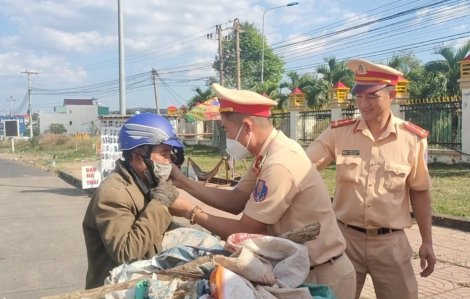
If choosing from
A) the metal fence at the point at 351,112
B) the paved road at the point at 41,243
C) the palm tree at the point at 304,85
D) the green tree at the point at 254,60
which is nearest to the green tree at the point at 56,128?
the green tree at the point at 254,60

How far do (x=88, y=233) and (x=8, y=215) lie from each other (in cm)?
821

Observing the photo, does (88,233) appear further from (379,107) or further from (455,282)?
(455,282)

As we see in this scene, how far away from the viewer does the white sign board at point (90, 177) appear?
450 inches

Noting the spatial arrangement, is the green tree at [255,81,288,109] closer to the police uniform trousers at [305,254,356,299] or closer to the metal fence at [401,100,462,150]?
the metal fence at [401,100,462,150]

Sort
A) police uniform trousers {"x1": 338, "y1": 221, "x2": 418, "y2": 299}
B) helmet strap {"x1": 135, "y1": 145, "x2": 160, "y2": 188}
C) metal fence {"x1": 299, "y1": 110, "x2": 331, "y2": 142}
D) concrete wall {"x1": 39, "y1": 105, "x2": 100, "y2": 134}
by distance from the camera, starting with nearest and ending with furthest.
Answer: helmet strap {"x1": 135, "y1": 145, "x2": 160, "y2": 188}, police uniform trousers {"x1": 338, "y1": 221, "x2": 418, "y2": 299}, metal fence {"x1": 299, "y1": 110, "x2": 331, "y2": 142}, concrete wall {"x1": 39, "y1": 105, "x2": 100, "y2": 134}

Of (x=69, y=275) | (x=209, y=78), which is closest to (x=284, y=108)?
(x=69, y=275)

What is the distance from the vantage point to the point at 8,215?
9.62m

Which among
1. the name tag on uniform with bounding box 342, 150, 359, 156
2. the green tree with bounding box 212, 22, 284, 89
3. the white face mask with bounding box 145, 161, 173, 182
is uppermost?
the green tree with bounding box 212, 22, 284, 89

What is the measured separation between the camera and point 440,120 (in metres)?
13.7

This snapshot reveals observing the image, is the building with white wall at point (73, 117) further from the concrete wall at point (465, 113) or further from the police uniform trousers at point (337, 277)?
the police uniform trousers at point (337, 277)

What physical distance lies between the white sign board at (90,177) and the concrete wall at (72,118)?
2800 inches

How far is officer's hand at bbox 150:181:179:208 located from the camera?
87.4 inches

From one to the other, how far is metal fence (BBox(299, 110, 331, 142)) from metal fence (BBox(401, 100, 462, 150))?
3.87 meters

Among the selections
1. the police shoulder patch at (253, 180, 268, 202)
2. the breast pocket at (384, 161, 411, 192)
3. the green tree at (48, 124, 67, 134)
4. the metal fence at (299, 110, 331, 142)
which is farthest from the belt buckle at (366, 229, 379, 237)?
the green tree at (48, 124, 67, 134)
